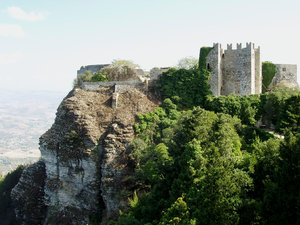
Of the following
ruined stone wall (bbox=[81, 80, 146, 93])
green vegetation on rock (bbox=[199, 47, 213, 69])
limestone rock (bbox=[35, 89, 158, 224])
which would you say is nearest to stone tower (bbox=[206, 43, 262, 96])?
green vegetation on rock (bbox=[199, 47, 213, 69])

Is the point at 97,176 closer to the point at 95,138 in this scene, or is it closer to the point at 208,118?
the point at 95,138

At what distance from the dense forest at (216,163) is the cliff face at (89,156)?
7.35 ft

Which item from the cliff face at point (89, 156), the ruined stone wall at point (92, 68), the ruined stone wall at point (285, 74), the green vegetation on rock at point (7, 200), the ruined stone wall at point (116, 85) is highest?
the ruined stone wall at point (92, 68)

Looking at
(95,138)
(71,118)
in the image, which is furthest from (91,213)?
(71,118)

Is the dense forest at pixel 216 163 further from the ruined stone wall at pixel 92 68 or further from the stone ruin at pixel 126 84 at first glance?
the ruined stone wall at pixel 92 68

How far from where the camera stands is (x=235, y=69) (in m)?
41.0

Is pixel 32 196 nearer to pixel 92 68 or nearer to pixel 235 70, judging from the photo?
pixel 92 68

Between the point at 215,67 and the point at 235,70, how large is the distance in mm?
2498

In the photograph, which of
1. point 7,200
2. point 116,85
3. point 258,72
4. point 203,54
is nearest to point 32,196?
point 116,85

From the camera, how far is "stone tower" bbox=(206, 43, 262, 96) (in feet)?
132

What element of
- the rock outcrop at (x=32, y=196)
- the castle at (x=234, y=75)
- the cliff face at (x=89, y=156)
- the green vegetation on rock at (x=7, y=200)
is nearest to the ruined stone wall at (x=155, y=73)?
the castle at (x=234, y=75)

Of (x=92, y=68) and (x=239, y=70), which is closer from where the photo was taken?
(x=239, y=70)

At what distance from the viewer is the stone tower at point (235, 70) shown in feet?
Answer: 132

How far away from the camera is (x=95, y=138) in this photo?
1527 inches
